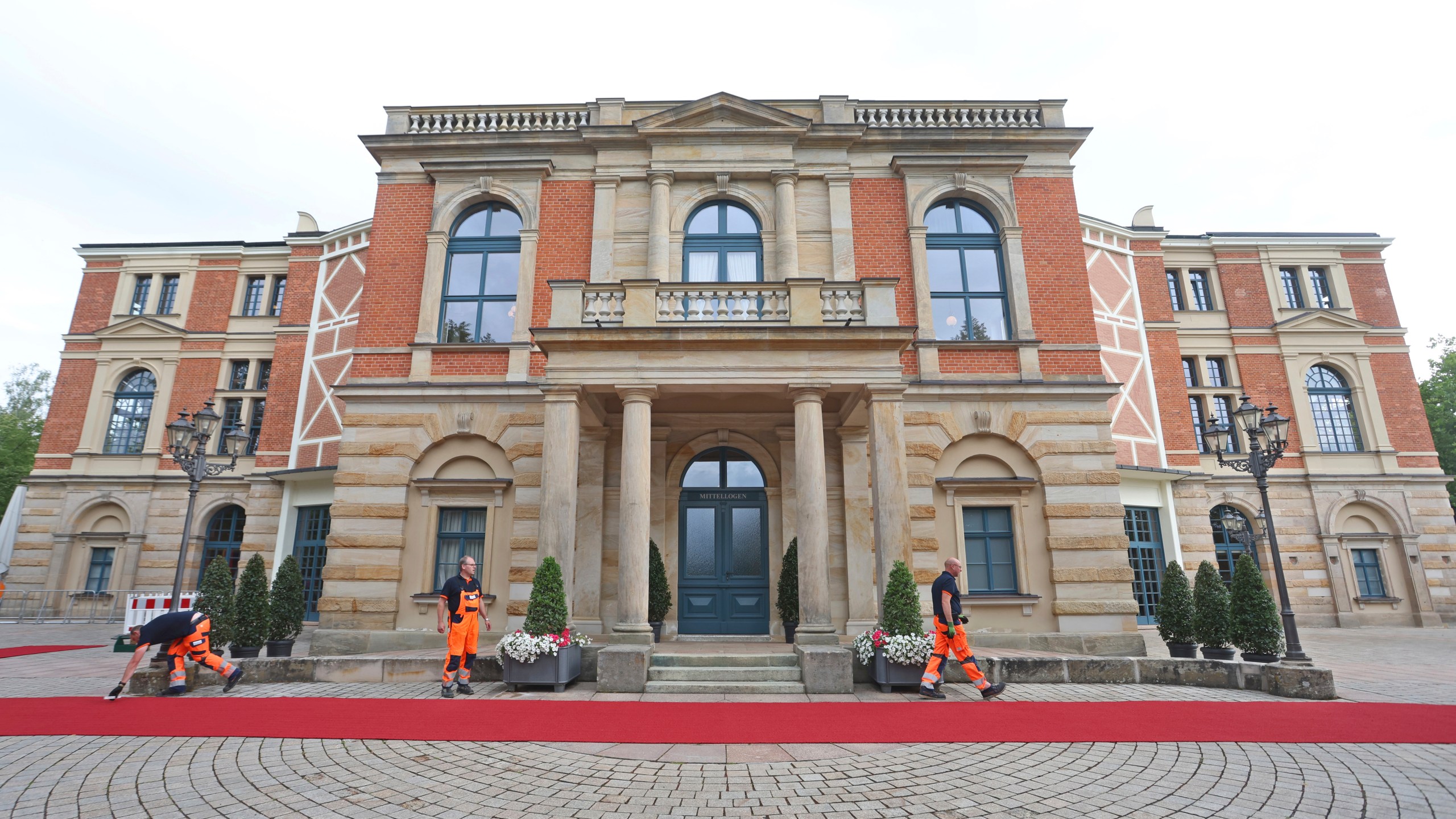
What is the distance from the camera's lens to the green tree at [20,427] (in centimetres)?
2923

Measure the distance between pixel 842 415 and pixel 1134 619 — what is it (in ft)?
20.5

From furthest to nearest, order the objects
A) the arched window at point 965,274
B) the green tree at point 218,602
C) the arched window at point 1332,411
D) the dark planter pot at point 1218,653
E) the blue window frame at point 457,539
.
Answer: the arched window at point 1332,411, the arched window at point 965,274, the blue window frame at point 457,539, the dark planter pot at point 1218,653, the green tree at point 218,602

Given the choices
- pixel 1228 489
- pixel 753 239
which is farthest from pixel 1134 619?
pixel 1228 489

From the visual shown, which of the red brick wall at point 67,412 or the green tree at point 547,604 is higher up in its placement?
the red brick wall at point 67,412

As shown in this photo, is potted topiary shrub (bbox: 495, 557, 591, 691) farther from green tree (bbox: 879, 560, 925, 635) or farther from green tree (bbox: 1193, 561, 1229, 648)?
green tree (bbox: 1193, 561, 1229, 648)

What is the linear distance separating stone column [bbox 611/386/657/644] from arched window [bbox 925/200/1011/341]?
6414 mm

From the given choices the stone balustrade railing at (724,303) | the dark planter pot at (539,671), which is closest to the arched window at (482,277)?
the stone balustrade railing at (724,303)

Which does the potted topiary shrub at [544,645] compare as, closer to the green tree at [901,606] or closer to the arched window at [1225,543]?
the green tree at [901,606]

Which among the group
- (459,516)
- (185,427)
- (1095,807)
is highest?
(185,427)

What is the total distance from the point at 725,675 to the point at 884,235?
8965mm

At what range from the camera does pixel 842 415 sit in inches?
→ 472

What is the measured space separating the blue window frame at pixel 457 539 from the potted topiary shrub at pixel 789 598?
5.55 metres

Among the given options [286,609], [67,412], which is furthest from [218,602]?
[67,412]

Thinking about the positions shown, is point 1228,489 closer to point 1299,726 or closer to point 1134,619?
point 1134,619
